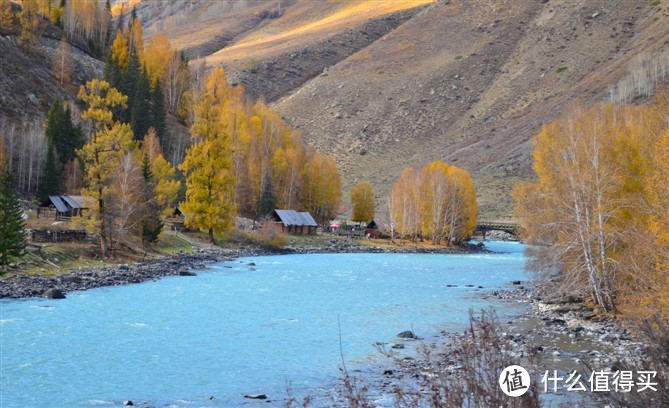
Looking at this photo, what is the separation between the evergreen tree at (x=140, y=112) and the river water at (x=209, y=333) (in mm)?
50330

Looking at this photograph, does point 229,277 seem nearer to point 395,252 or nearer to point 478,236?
point 395,252

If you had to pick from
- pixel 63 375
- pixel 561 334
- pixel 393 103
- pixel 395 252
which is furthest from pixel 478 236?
pixel 63 375

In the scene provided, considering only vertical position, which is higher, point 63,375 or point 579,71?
point 579,71

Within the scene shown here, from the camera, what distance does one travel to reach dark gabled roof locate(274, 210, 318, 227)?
76500mm

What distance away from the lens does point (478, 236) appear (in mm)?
112438

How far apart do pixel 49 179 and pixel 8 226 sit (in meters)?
31.3

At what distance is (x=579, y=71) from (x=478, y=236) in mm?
77559

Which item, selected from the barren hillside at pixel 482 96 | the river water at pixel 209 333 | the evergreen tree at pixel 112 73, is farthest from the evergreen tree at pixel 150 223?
the barren hillside at pixel 482 96

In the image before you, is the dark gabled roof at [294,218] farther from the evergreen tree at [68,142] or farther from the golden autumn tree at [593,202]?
the golden autumn tree at [593,202]

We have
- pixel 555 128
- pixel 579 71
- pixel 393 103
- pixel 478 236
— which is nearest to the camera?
pixel 555 128

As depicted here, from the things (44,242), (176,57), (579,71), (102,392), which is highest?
(579,71)

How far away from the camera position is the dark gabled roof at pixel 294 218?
76500mm

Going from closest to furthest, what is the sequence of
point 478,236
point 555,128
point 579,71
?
point 555,128 < point 478,236 < point 579,71

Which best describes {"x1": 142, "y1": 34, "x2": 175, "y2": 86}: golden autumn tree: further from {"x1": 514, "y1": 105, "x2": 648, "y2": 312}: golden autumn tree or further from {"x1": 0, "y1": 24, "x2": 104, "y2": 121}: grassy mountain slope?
{"x1": 514, "y1": 105, "x2": 648, "y2": 312}: golden autumn tree
